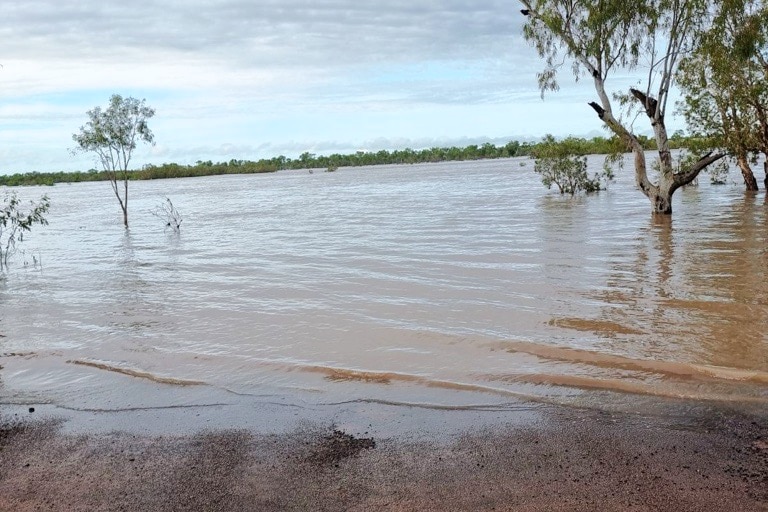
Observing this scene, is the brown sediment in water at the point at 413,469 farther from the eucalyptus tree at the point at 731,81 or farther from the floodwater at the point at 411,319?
the eucalyptus tree at the point at 731,81

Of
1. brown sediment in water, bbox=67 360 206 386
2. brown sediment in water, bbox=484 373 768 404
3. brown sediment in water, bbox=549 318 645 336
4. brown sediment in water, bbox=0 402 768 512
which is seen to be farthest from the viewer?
brown sediment in water, bbox=549 318 645 336

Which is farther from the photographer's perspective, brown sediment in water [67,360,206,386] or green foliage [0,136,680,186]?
green foliage [0,136,680,186]

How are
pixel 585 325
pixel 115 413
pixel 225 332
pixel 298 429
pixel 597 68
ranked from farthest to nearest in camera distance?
pixel 597 68
pixel 225 332
pixel 585 325
pixel 115 413
pixel 298 429

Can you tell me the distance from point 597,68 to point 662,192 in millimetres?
5276

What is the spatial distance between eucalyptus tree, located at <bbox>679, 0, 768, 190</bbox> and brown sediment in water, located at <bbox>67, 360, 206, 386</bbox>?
21.6 metres

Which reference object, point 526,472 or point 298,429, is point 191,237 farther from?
point 526,472

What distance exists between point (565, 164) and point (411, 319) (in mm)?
30119

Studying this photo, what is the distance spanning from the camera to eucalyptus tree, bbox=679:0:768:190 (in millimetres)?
22625

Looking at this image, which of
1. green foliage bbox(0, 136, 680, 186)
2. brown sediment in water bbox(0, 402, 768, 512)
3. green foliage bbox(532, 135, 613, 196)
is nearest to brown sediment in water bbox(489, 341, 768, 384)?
brown sediment in water bbox(0, 402, 768, 512)

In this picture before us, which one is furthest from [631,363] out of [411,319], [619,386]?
[411,319]

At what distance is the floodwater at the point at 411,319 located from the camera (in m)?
7.10

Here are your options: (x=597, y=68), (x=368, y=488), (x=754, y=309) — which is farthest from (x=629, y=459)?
(x=597, y=68)

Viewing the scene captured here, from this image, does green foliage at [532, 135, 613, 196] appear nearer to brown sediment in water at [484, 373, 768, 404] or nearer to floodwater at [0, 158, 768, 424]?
floodwater at [0, 158, 768, 424]

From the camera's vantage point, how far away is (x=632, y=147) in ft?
77.4
